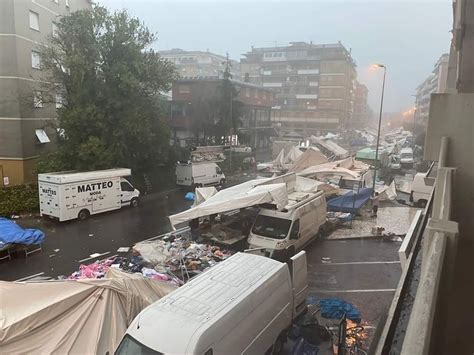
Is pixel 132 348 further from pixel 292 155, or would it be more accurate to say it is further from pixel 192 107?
pixel 192 107

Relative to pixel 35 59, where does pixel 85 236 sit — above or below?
below


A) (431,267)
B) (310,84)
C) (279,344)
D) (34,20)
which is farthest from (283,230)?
(310,84)

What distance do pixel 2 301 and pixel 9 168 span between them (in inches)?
885

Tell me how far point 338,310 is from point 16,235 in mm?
10912

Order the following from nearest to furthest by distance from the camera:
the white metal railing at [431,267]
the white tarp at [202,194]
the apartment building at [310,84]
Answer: the white metal railing at [431,267]
the white tarp at [202,194]
the apartment building at [310,84]

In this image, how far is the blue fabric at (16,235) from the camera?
41.1 ft

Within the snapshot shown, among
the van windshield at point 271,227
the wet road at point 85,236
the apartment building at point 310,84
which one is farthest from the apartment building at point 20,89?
the apartment building at point 310,84

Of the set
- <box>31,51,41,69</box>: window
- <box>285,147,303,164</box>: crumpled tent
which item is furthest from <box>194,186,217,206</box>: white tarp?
<box>285,147,303,164</box>: crumpled tent

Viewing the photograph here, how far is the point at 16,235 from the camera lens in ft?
41.9

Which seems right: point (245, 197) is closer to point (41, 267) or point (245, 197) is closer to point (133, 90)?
point (41, 267)

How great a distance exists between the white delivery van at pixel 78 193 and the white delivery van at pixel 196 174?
7.03 m

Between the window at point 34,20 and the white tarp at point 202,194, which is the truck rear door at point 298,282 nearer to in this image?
the white tarp at point 202,194

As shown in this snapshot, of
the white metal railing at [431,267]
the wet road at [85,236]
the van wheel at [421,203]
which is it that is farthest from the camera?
the van wheel at [421,203]

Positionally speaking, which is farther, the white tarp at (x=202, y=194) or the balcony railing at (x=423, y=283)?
the white tarp at (x=202, y=194)
